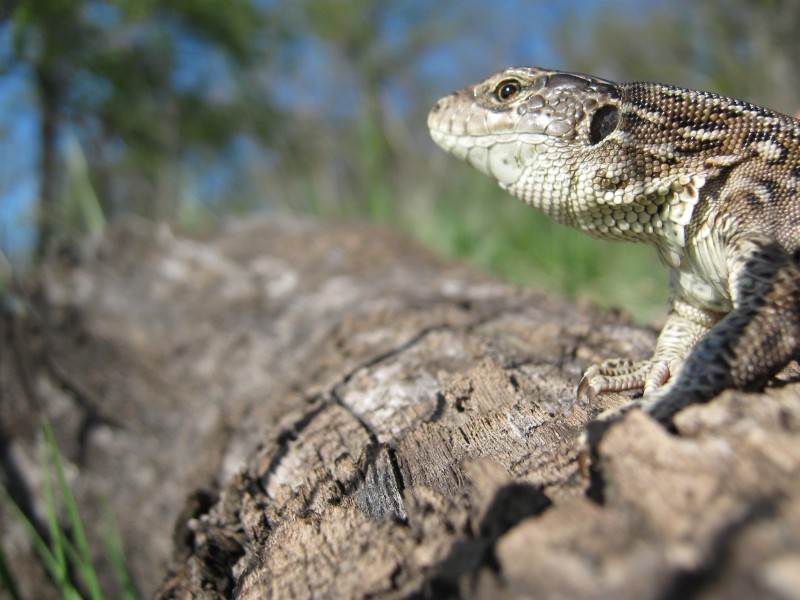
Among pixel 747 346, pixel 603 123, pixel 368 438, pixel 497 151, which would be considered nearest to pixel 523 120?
pixel 497 151

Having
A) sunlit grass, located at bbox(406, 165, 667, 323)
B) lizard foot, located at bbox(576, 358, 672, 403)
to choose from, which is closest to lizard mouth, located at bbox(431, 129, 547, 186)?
lizard foot, located at bbox(576, 358, 672, 403)

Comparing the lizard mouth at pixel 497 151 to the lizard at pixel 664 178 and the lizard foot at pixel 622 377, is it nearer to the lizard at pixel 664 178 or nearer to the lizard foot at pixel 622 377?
the lizard at pixel 664 178

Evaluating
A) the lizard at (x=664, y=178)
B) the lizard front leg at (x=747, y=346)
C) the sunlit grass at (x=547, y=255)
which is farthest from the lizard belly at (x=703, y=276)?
the sunlit grass at (x=547, y=255)

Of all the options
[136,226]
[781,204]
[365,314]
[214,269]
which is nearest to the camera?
[781,204]

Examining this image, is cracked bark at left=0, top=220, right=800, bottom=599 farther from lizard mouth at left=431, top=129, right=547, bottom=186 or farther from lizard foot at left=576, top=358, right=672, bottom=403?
lizard mouth at left=431, top=129, right=547, bottom=186

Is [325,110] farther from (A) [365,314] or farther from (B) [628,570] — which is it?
(B) [628,570]

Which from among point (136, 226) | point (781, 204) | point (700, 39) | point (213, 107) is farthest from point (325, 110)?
point (781, 204)

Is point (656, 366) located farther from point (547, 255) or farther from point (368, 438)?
point (547, 255)
